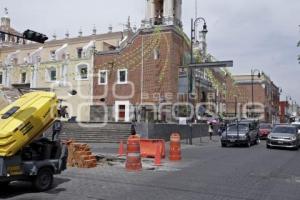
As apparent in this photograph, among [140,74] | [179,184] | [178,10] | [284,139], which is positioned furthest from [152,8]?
[179,184]

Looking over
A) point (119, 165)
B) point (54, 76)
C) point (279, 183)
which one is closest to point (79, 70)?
point (54, 76)

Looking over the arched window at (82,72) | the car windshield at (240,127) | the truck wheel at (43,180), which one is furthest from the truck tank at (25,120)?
the arched window at (82,72)

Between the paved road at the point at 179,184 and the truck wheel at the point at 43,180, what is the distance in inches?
8.5

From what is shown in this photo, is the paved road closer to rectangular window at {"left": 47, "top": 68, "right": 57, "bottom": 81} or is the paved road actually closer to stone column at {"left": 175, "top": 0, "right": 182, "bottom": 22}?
stone column at {"left": 175, "top": 0, "right": 182, "bottom": 22}

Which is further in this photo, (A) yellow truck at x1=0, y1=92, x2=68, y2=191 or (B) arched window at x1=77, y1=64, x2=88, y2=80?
(B) arched window at x1=77, y1=64, x2=88, y2=80

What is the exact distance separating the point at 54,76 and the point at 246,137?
3036 cm

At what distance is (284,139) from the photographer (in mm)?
28562

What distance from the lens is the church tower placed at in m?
47.0

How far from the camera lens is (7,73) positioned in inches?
2320

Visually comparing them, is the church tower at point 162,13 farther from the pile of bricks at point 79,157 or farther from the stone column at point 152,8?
the pile of bricks at point 79,157

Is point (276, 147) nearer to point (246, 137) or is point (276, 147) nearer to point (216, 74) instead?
point (246, 137)

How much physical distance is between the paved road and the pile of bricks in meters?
0.43

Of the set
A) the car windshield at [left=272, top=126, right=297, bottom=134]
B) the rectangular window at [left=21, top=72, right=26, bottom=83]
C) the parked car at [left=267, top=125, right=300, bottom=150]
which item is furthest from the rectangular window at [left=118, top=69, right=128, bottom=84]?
the parked car at [left=267, top=125, right=300, bottom=150]

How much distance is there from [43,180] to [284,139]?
2000 centimetres
